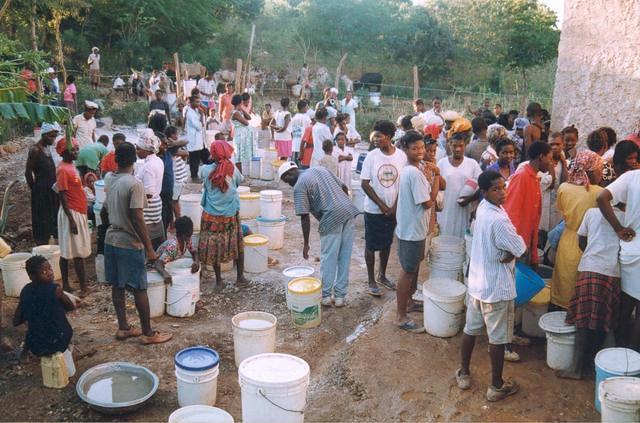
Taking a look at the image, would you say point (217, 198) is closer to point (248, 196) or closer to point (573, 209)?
point (248, 196)

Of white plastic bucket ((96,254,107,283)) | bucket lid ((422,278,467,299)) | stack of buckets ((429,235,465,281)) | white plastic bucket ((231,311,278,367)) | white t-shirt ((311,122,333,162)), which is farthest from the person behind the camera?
white t-shirt ((311,122,333,162))

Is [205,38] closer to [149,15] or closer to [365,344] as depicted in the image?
[149,15]

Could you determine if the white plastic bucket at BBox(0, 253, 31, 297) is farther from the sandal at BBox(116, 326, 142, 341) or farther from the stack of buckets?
the stack of buckets

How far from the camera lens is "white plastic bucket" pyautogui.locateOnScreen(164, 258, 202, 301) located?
19.7ft

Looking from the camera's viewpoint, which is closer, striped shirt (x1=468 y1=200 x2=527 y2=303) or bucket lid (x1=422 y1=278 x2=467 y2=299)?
striped shirt (x1=468 y1=200 x2=527 y2=303)

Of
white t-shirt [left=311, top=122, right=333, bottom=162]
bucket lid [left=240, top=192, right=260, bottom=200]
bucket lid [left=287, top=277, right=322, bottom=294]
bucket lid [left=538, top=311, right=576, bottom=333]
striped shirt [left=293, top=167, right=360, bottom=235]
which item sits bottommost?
bucket lid [left=287, top=277, right=322, bottom=294]

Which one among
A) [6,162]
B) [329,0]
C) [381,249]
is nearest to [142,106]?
[6,162]

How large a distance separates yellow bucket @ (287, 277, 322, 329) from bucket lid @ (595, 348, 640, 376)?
8.84 ft

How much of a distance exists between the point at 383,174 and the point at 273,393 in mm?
3048

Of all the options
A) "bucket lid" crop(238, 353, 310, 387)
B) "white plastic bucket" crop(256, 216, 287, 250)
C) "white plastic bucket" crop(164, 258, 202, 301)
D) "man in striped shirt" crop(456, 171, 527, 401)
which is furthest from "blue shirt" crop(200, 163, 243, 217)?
"man in striped shirt" crop(456, 171, 527, 401)

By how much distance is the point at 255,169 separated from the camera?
1218 cm

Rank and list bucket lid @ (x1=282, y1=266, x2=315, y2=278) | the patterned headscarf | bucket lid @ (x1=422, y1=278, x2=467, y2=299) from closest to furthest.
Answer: the patterned headscarf → bucket lid @ (x1=422, y1=278, x2=467, y2=299) → bucket lid @ (x1=282, y1=266, x2=315, y2=278)

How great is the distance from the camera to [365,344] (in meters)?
5.18

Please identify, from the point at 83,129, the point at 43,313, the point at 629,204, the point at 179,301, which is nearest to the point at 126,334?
the point at 179,301
